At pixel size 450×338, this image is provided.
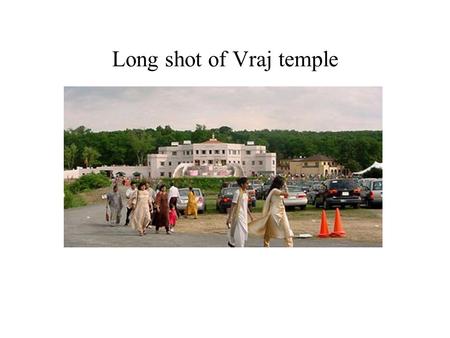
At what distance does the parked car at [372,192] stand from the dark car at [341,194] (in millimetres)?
272

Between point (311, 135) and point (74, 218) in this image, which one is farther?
point (311, 135)

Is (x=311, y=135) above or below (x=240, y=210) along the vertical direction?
above

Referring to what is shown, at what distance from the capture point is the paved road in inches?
639

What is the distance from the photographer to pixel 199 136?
2275cm

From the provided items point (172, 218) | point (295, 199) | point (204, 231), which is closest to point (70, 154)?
point (172, 218)

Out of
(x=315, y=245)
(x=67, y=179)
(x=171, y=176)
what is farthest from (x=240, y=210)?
(x=171, y=176)

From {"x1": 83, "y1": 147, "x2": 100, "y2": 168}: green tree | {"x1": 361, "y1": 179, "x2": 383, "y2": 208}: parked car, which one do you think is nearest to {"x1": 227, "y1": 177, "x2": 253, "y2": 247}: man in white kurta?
{"x1": 83, "y1": 147, "x2": 100, "y2": 168}: green tree

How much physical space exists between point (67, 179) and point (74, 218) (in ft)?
6.04

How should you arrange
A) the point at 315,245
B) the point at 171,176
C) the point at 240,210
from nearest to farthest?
1. the point at 240,210
2. the point at 315,245
3. the point at 171,176

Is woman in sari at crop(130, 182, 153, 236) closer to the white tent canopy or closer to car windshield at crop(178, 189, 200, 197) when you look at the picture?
car windshield at crop(178, 189, 200, 197)

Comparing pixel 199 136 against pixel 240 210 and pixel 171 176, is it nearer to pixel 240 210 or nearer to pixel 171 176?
pixel 171 176

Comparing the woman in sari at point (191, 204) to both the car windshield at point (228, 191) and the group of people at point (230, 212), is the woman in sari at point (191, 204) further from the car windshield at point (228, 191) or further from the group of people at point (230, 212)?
the car windshield at point (228, 191)

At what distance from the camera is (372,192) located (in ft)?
74.3
